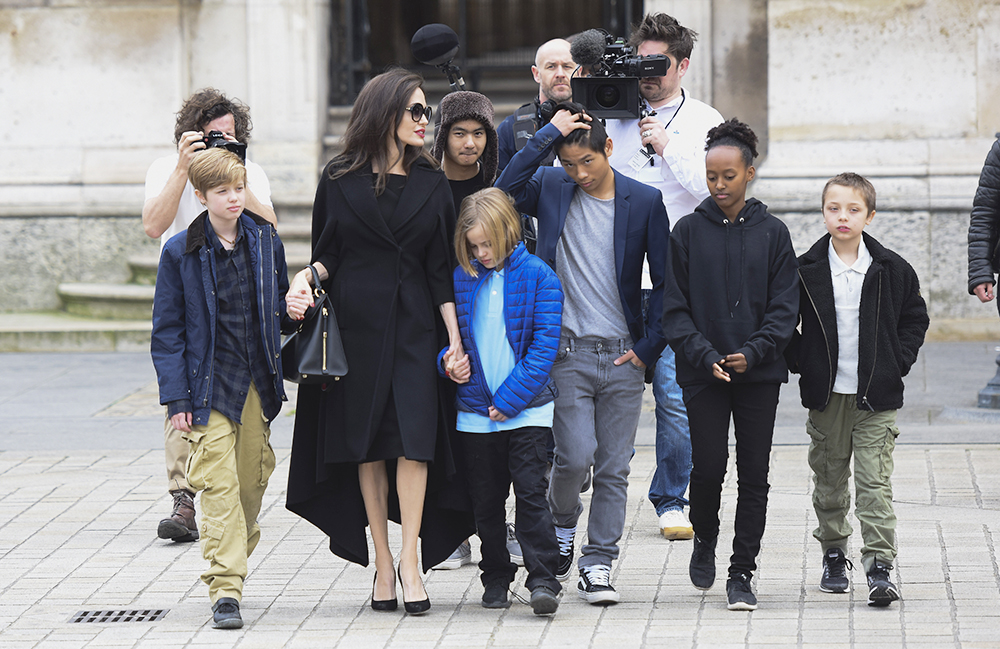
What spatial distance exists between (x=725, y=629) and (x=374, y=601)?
1.24m

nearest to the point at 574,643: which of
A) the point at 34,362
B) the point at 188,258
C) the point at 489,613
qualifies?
the point at 489,613

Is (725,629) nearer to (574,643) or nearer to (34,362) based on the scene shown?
(574,643)

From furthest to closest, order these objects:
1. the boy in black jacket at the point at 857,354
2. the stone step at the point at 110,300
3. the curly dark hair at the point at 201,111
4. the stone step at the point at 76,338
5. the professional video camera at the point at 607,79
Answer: the stone step at the point at 110,300, the stone step at the point at 76,338, the curly dark hair at the point at 201,111, the professional video camera at the point at 607,79, the boy in black jacket at the point at 857,354

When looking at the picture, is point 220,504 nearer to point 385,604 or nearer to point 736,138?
point 385,604

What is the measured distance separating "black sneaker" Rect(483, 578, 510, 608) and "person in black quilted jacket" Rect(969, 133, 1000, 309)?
2.78m

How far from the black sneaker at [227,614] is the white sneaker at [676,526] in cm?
190

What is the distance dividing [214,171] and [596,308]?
1.44 meters

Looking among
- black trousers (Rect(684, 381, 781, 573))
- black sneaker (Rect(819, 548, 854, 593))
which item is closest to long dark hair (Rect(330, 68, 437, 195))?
black trousers (Rect(684, 381, 781, 573))

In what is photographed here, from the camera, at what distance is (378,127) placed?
15.6 ft

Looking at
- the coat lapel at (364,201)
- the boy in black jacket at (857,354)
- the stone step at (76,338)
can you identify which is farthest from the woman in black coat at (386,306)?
the stone step at (76,338)

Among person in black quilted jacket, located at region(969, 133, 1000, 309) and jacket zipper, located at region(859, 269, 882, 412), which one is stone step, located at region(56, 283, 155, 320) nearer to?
person in black quilted jacket, located at region(969, 133, 1000, 309)

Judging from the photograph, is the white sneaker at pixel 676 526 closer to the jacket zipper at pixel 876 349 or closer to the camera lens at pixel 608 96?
the jacket zipper at pixel 876 349

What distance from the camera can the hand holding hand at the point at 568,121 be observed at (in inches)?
189

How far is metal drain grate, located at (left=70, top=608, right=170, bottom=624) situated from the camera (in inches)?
191
